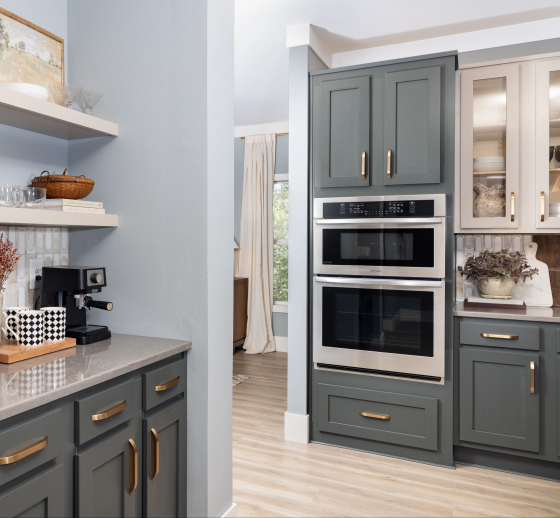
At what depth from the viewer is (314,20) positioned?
270 cm

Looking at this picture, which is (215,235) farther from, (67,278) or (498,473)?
(498,473)

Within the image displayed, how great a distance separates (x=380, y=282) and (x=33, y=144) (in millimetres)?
1886

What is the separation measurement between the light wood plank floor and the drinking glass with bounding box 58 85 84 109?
1.98m

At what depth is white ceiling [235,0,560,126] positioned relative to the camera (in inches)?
99.5

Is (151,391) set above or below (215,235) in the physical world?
below

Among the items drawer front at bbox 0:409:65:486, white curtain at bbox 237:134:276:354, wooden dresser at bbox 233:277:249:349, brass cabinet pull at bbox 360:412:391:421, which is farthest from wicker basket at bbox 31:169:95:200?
white curtain at bbox 237:134:276:354

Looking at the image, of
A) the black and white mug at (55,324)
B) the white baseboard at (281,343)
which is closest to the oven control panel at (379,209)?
the black and white mug at (55,324)

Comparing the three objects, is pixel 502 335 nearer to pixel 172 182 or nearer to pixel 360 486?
pixel 360 486

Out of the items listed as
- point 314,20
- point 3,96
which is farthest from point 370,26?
point 3,96

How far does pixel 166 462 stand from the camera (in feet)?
5.49

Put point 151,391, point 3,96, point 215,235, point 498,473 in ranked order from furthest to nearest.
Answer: point 498,473 → point 215,235 → point 151,391 → point 3,96

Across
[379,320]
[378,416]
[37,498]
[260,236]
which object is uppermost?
[260,236]

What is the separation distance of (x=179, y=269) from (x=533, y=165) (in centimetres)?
210

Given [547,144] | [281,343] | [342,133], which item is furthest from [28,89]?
[281,343]
